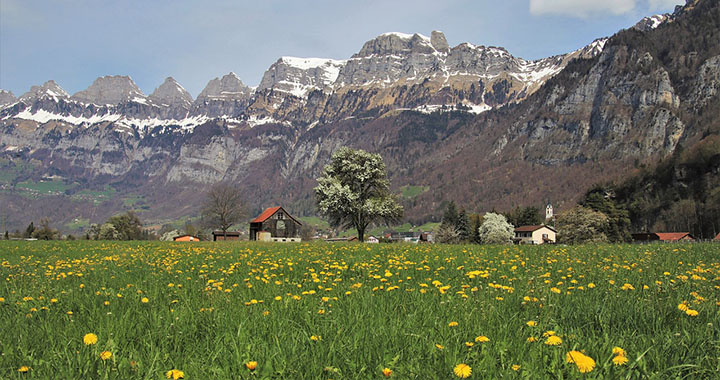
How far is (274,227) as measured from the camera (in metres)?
79.4

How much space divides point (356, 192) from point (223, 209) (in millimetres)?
44174

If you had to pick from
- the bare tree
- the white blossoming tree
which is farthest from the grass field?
the white blossoming tree

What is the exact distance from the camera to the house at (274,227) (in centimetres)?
7812

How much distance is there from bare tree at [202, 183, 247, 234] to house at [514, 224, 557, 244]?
260 feet

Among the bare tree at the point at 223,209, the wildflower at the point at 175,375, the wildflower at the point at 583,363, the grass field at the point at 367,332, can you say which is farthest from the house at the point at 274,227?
the wildflower at the point at 583,363

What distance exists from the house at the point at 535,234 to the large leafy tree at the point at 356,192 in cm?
8924

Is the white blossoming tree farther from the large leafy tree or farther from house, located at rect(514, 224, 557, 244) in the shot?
the large leafy tree

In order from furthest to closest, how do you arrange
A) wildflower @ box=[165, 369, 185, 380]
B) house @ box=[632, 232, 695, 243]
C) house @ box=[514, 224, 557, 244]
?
house @ box=[514, 224, 557, 244] < house @ box=[632, 232, 695, 243] < wildflower @ box=[165, 369, 185, 380]

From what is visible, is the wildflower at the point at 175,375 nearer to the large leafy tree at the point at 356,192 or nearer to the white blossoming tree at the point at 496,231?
the large leafy tree at the point at 356,192

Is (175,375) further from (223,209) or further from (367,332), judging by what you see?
(223,209)

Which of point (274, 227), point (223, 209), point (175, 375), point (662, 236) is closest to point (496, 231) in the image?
point (662, 236)

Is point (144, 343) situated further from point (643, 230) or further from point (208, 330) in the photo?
point (643, 230)

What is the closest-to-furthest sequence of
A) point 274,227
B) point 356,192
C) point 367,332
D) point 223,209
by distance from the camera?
point 367,332 → point 356,192 → point 223,209 → point 274,227

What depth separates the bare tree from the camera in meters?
76.6
